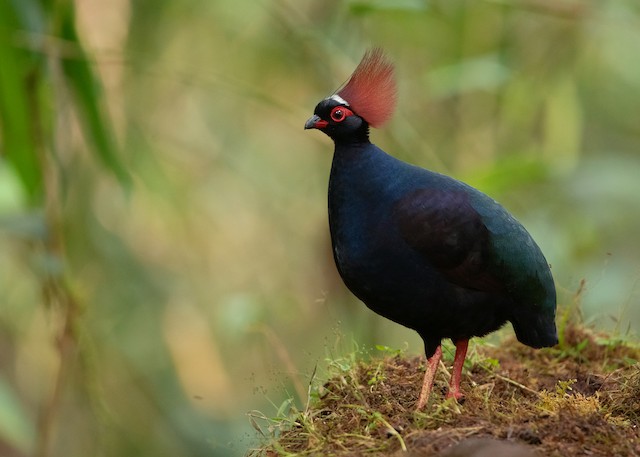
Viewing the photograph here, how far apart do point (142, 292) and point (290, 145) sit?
11.3ft

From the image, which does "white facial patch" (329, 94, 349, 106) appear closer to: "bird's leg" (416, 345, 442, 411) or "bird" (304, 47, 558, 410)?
"bird" (304, 47, 558, 410)

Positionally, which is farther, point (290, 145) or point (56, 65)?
point (290, 145)

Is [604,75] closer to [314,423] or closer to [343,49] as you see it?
[343,49]

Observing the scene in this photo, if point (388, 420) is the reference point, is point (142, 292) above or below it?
above

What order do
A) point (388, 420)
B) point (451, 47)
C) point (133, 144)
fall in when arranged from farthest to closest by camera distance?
point (451, 47), point (133, 144), point (388, 420)

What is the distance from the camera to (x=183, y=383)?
32.0ft

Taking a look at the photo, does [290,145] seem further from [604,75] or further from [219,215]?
[604,75]

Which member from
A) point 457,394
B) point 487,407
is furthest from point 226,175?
point 487,407

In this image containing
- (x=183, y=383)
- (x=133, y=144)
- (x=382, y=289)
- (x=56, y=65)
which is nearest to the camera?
(x=382, y=289)

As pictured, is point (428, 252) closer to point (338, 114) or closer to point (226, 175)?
point (338, 114)

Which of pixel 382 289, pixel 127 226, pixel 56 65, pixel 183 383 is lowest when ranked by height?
pixel 183 383

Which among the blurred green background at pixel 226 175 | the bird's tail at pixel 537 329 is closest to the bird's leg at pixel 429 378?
the bird's tail at pixel 537 329

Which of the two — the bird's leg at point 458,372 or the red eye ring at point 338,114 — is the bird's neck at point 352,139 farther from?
the bird's leg at point 458,372

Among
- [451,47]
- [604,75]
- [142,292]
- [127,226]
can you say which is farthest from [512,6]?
[127,226]
